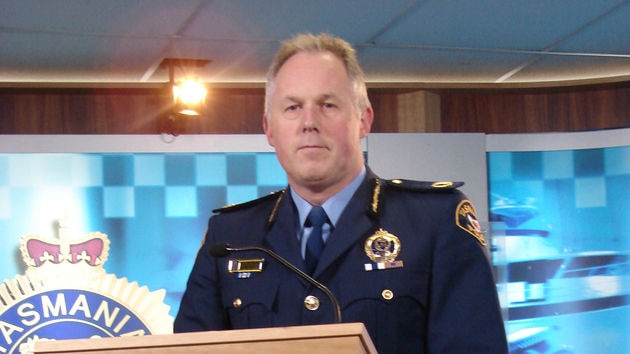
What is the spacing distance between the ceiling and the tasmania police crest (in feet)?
2.45

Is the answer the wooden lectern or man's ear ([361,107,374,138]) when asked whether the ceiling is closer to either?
man's ear ([361,107,374,138])

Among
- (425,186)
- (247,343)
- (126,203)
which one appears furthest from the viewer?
(126,203)

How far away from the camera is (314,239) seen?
1.90m

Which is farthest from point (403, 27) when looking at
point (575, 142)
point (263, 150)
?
point (575, 142)

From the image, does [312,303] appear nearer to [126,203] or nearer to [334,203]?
[334,203]

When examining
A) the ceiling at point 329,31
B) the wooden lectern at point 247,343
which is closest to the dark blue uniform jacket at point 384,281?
the wooden lectern at point 247,343

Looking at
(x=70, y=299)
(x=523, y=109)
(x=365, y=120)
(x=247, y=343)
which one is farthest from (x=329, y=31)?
(x=247, y=343)

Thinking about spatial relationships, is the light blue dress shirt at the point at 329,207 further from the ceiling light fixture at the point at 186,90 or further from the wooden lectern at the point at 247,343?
the ceiling light fixture at the point at 186,90

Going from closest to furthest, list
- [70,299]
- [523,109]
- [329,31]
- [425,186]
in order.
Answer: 1. [425,186]
2. [329,31]
3. [70,299]
4. [523,109]

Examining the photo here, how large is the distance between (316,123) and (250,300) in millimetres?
349

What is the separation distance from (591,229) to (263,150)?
152cm

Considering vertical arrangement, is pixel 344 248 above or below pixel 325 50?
below

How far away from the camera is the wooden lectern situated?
4.06 feet

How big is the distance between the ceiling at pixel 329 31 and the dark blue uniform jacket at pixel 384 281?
167 cm
